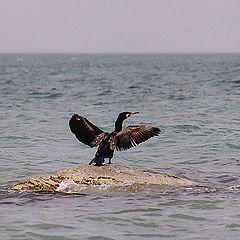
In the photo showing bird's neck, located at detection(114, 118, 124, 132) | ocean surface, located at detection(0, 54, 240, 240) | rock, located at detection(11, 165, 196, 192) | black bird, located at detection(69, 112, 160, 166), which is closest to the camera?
ocean surface, located at detection(0, 54, 240, 240)

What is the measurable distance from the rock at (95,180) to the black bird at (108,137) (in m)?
0.42

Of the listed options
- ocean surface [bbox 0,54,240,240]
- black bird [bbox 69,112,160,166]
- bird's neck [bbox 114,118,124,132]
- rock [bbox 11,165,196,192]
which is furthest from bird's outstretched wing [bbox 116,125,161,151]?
ocean surface [bbox 0,54,240,240]

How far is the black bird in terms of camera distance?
10.3m

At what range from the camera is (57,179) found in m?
9.69

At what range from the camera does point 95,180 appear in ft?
31.3

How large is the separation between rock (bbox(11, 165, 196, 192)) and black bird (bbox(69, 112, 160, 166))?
42 cm

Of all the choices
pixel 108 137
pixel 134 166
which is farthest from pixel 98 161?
pixel 134 166

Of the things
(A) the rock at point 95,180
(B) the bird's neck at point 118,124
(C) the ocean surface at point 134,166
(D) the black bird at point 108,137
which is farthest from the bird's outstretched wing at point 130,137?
(C) the ocean surface at point 134,166

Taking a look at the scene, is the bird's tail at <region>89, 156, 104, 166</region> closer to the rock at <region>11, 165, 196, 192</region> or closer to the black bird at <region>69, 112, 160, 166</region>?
the black bird at <region>69, 112, 160, 166</region>

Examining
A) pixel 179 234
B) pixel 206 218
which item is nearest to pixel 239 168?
pixel 206 218

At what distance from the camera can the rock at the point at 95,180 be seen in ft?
31.1

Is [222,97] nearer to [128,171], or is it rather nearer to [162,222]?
[128,171]

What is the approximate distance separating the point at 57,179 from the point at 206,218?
3114 millimetres

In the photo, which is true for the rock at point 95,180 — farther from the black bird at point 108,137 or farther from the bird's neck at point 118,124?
the bird's neck at point 118,124
